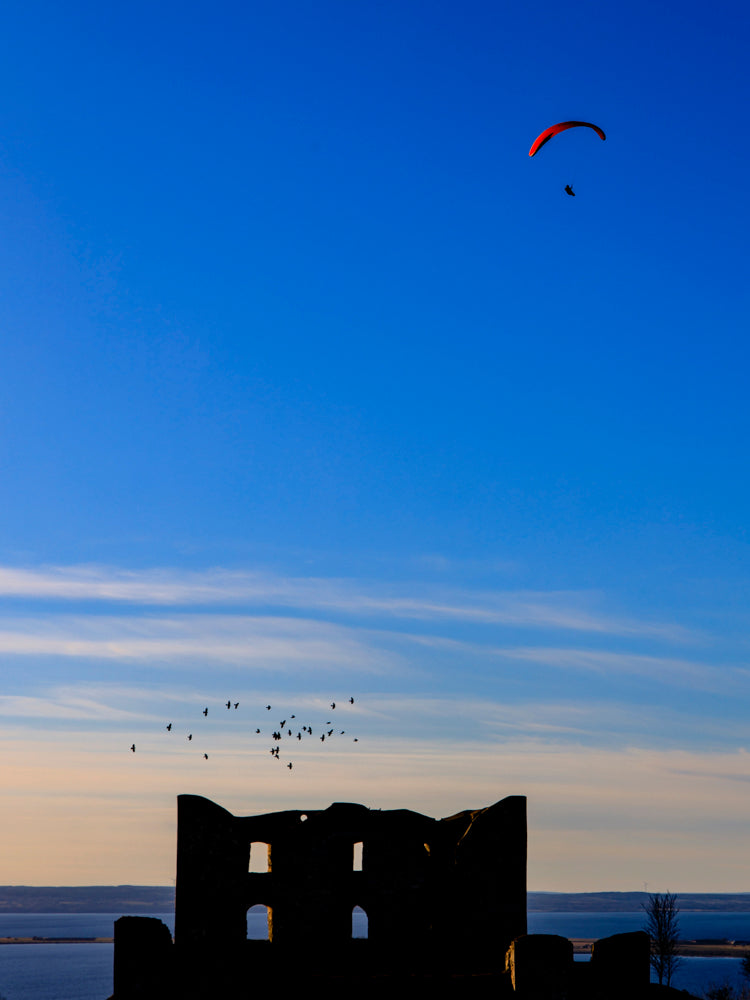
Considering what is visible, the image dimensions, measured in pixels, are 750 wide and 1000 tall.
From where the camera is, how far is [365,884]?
99.8 ft

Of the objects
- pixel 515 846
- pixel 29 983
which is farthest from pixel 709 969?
pixel 515 846

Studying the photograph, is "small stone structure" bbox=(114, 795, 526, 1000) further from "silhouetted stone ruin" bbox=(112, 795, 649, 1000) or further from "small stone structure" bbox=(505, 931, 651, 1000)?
"small stone structure" bbox=(505, 931, 651, 1000)

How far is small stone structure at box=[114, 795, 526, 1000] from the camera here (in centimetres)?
2938

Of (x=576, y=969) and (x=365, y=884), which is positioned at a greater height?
(x=365, y=884)

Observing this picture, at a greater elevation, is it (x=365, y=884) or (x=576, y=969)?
(x=365, y=884)

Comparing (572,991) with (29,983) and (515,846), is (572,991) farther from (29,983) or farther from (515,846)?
(29,983)

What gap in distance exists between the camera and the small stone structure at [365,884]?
29.4 m

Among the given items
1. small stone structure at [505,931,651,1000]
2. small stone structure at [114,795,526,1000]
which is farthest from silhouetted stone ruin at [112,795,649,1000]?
small stone structure at [505,931,651,1000]

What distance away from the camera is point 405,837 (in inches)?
1212

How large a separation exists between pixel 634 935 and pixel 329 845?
26.0ft

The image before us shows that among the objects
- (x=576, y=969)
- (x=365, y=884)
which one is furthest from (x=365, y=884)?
(x=576, y=969)

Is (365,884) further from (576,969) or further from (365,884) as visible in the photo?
(576,969)

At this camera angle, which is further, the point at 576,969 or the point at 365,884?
the point at 365,884

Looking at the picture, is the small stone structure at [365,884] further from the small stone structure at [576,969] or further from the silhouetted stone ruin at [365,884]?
the small stone structure at [576,969]
